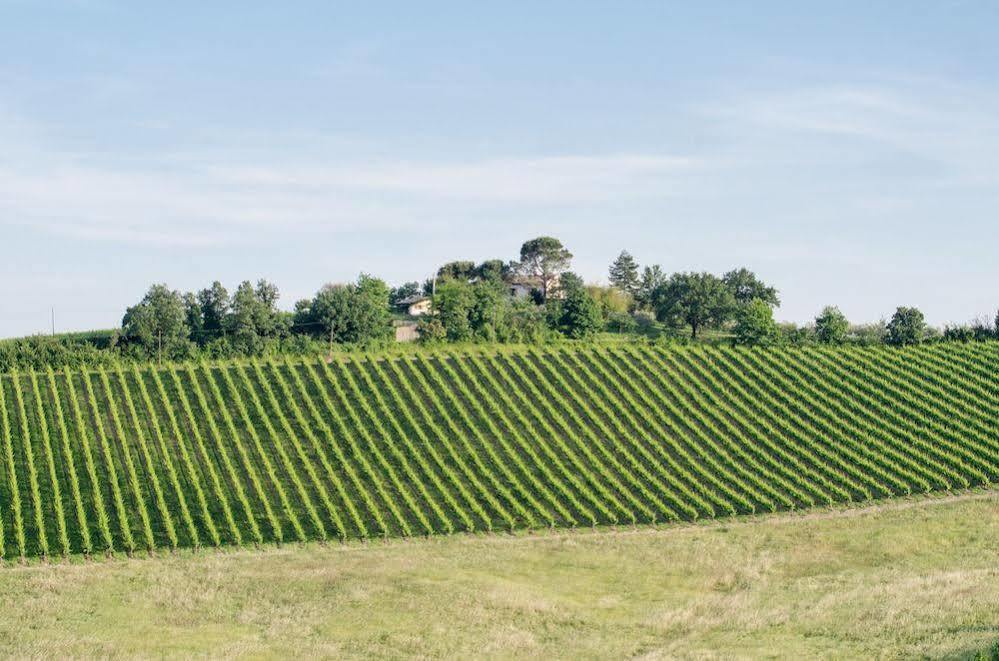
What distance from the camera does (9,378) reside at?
7275cm

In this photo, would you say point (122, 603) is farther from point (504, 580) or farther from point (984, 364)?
point (984, 364)

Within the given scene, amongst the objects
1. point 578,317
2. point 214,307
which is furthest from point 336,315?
point 578,317

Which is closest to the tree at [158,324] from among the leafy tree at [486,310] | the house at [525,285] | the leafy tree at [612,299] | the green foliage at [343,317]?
the green foliage at [343,317]

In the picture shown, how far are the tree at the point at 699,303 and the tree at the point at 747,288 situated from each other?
14551 millimetres

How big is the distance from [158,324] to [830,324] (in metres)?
69.6

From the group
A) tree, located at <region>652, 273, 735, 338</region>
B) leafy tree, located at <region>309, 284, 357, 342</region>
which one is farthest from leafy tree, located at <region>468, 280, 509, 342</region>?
tree, located at <region>652, 273, 735, 338</region>

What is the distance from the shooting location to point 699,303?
132000 millimetres

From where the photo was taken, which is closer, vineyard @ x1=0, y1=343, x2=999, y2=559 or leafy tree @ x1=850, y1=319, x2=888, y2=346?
vineyard @ x1=0, y1=343, x2=999, y2=559

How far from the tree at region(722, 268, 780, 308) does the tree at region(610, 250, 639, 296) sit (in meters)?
21.0

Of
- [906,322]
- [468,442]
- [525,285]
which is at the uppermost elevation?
[525,285]

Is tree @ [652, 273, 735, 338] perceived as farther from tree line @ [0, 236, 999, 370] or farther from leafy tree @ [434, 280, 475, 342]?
leafy tree @ [434, 280, 475, 342]

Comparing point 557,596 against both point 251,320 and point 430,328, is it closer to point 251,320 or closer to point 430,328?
point 251,320

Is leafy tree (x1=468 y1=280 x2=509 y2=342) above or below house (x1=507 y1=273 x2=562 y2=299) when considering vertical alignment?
below

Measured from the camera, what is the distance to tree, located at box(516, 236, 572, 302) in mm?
164500
